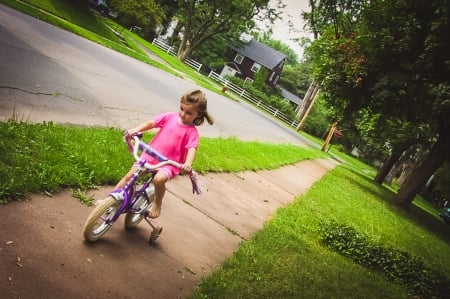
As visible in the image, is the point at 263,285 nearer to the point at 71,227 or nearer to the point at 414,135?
the point at 71,227

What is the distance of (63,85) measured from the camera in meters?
8.34

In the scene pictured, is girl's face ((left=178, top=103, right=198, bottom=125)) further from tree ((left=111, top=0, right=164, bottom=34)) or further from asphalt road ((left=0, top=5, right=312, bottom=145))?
tree ((left=111, top=0, right=164, bottom=34))

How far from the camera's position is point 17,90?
6.59 metres

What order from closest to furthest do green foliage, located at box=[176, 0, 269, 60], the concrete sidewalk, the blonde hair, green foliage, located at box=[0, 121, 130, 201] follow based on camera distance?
1. the concrete sidewalk
2. the blonde hair
3. green foliage, located at box=[0, 121, 130, 201]
4. green foliage, located at box=[176, 0, 269, 60]

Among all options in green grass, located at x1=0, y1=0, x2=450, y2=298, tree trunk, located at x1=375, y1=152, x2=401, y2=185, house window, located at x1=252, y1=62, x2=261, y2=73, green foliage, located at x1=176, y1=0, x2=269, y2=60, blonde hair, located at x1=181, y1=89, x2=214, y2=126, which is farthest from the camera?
house window, located at x1=252, y1=62, x2=261, y2=73

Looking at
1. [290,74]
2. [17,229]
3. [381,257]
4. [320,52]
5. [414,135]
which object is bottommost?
[17,229]

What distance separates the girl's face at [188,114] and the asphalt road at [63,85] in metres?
3.24

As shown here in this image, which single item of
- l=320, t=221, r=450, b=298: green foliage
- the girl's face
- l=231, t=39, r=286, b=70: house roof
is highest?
l=231, t=39, r=286, b=70: house roof

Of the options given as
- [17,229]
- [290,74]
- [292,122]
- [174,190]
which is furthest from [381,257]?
[290,74]

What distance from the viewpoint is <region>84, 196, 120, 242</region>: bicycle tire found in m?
3.35

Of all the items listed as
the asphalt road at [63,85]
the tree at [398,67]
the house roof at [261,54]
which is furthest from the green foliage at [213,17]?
the asphalt road at [63,85]

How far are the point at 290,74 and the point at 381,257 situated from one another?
285 ft

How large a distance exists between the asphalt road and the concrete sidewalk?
8.52 feet

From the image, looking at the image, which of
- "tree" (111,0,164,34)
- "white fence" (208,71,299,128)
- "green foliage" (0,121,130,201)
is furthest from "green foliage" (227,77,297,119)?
"green foliage" (0,121,130,201)
